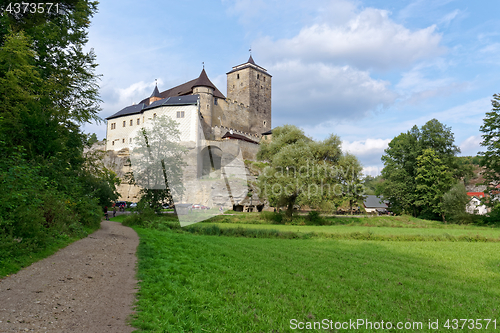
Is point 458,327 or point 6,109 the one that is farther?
point 6,109

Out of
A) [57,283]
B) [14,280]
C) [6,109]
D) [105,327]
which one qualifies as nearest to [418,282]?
[105,327]

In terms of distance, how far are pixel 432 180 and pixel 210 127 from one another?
46652mm

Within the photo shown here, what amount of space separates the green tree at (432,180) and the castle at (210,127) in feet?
87.8

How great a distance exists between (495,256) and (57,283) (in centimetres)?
1712

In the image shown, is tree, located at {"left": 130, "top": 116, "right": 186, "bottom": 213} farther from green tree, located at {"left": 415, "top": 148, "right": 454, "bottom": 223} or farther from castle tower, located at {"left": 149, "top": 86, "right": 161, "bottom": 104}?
castle tower, located at {"left": 149, "top": 86, "right": 161, "bottom": 104}

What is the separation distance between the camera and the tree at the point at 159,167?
31284mm

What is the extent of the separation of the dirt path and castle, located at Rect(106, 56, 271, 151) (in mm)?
53589

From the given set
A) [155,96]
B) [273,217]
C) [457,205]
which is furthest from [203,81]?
[457,205]

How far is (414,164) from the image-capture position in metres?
47.8

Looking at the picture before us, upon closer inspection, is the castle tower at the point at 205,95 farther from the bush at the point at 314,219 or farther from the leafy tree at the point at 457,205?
the leafy tree at the point at 457,205

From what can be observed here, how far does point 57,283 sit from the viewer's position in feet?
21.3

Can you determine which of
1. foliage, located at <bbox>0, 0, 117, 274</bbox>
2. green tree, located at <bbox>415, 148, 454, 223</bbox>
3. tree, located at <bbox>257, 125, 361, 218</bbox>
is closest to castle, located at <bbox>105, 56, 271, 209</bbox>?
tree, located at <bbox>257, 125, 361, 218</bbox>

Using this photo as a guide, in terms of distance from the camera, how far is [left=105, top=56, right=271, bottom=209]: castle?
5847 centimetres

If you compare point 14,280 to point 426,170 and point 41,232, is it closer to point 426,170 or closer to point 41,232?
point 41,232
